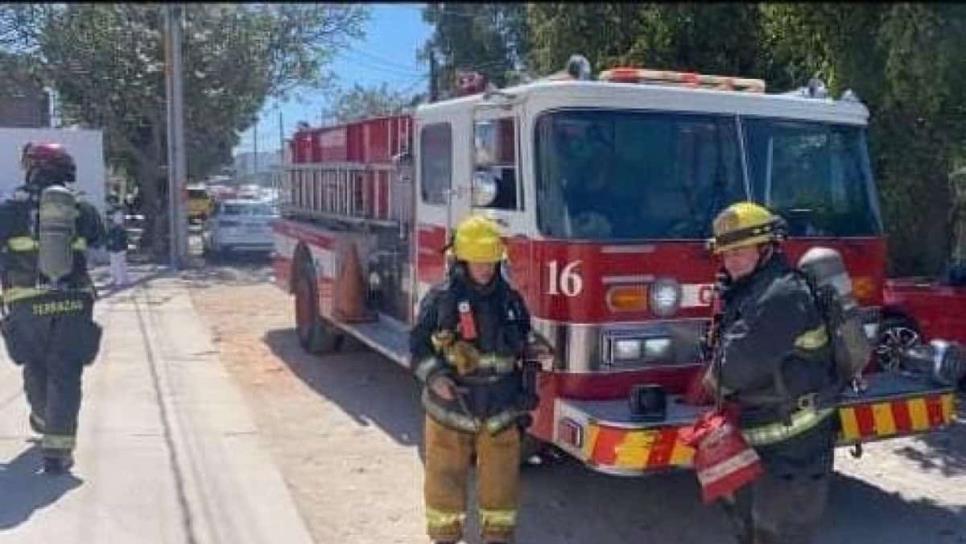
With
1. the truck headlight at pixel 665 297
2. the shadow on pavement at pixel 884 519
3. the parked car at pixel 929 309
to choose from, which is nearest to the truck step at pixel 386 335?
the truck headlight at pixel 665 297

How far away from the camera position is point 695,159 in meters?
5.20

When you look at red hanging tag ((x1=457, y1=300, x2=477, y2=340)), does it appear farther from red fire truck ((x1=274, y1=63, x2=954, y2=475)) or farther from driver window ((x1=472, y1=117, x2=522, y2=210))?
driver window ((x1=472, y1=117, x2=522, y2=210))

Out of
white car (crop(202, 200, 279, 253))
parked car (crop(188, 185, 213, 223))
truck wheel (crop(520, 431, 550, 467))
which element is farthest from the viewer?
parked car (crop(188, 185, 213, 223))

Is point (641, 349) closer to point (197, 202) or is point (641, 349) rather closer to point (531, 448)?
point (531, 448)

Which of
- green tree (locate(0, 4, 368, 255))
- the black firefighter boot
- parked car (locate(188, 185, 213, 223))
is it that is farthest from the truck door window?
parked car (locate(188, 185, 213, 223))

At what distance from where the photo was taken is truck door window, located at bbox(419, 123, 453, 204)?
6190 millimetres

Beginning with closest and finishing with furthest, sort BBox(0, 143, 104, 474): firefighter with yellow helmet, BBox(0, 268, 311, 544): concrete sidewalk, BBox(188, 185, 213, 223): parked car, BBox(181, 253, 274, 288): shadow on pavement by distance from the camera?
BBox(0, 268, 311, 544): concrete sidewalk
BBox(0, 143, 104, 474): firefighter with yellow helmet
BBox(181, 253, 274, 288): shadow on pavement
BBox(188, 185, 213, 223): parked car

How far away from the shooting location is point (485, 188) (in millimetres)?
5367

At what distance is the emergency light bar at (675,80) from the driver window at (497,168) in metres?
0.57

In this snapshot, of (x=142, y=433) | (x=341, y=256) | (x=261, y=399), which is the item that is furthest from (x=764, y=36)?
(x=142, y=433)

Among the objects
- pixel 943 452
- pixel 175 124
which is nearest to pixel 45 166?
pixel 175 124

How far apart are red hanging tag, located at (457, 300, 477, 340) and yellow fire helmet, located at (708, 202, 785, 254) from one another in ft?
3.60

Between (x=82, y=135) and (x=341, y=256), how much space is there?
13.9 meters

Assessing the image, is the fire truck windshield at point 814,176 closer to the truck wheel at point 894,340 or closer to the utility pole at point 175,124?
the truck wheel at point 894,340
